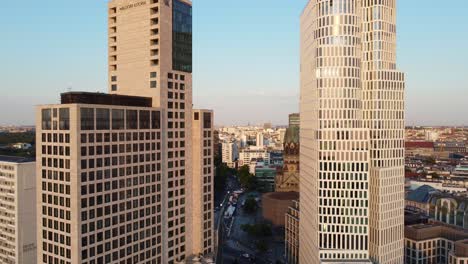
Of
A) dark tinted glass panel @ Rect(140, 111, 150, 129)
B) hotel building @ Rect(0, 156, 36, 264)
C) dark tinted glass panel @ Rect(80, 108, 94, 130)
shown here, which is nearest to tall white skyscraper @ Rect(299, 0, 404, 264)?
dark tinted glass panel @ Rect(140, 111, 150, 129)

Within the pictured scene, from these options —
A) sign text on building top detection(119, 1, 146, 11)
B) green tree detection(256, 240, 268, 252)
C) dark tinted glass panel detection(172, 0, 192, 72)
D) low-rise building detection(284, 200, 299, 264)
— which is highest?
sign text on building top detection(119, 1, 146, 11)

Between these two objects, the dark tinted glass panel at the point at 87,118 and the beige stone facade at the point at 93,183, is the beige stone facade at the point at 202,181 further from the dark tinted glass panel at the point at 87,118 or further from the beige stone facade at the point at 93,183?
the dark tinted glass panel at the point at 87,118

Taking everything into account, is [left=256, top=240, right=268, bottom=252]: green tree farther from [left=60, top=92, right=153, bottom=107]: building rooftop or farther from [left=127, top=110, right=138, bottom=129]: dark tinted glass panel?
[left=60, top=92, right=153, bottom=107]: building rooftop

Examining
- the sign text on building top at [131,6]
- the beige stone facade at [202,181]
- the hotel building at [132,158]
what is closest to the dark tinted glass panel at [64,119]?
the hotel building at [132,158]

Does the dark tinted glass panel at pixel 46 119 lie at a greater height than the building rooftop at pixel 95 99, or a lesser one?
lesser

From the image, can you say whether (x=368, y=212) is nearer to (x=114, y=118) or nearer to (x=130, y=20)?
(x=114, y=118)

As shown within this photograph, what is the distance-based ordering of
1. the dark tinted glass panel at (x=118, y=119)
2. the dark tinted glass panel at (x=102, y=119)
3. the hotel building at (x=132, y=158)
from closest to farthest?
the hotel building at (x=132, y=158), the dark tinted glass panel at (x=102, y=119), the dark tinted glass panel at (x=118, y=119)
